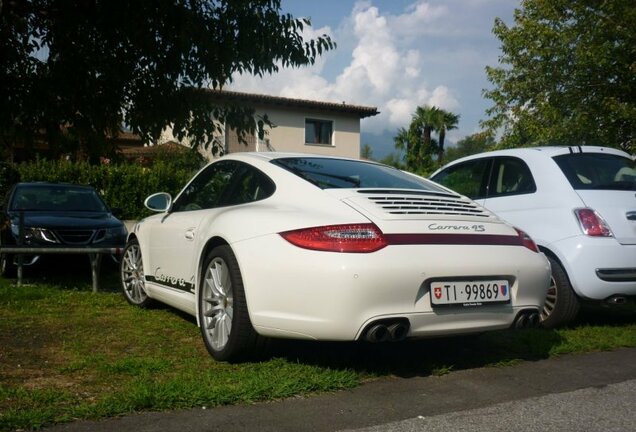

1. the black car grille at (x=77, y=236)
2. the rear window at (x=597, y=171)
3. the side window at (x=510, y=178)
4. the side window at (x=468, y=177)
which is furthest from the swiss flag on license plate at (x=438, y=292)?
the black car grille at (x=77, y=236)

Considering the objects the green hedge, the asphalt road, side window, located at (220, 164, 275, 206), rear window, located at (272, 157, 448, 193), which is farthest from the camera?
the green hedge

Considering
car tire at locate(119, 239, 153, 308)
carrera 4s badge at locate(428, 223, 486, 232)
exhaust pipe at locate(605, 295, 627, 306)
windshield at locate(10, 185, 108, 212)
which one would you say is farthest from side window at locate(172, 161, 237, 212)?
windshield at locate(10, 185, 108, 212)

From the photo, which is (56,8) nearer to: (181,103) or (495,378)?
(181,103)

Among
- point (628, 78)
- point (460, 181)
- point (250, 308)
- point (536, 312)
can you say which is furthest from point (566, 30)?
point (250, 308)

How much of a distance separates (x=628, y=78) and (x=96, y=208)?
1146cm

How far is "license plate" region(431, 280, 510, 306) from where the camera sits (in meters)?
3.81

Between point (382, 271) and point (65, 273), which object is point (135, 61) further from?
point (382, 271)

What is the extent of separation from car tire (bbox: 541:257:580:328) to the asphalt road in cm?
129

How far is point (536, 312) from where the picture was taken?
4.25 metres

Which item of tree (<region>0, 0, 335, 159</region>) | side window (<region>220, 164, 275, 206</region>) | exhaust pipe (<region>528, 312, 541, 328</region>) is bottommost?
exhaust pipe (<region>528, 312, 541, 328</region>)

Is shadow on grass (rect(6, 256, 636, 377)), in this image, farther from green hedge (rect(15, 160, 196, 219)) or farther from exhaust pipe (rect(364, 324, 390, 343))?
green hedge (rect(15, 160, 196, 219))

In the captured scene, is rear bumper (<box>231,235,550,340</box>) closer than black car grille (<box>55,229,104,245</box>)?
Yes

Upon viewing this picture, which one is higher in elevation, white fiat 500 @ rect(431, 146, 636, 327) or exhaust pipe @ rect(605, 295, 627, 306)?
white fiat 500 @ rect(431, 146, 636, 327)

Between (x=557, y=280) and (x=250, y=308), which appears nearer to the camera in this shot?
(x=250, y=308)
